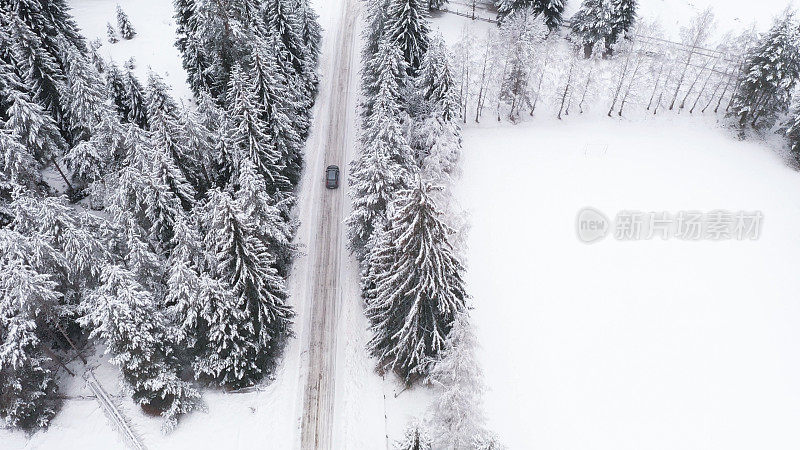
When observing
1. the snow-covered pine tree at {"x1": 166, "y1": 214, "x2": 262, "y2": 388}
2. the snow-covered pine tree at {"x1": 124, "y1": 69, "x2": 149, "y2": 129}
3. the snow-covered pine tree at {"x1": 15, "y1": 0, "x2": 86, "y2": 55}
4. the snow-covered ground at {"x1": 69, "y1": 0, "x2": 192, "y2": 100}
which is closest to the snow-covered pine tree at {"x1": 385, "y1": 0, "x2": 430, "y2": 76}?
the snow-covered pine tree at {"x1": 124, "y1": 69, "x2": 149, "y2": 129}

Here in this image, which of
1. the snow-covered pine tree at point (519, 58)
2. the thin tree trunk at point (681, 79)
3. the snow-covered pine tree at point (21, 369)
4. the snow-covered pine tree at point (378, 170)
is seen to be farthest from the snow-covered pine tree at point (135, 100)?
the thin tree trunk at point (681, 79)

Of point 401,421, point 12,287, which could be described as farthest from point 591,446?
point 12,287

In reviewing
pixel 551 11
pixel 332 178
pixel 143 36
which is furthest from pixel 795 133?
pixel 143 36

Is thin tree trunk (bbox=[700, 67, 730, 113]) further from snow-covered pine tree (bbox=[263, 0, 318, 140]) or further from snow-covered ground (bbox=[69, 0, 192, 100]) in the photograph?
snow-covered ground (bbox=[69, 0, 192, 100])

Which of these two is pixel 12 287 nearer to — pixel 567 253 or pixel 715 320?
pixel 567 253

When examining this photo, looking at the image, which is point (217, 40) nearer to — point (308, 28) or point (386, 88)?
point (308, 28)

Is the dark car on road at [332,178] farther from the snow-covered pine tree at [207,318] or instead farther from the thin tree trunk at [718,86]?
the thin tree trunk at [718,86]
